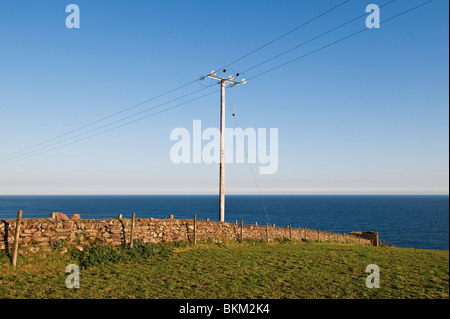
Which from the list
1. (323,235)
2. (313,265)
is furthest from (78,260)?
(323,235)

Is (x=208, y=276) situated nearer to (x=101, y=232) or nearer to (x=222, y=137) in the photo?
(x=101, y=232)

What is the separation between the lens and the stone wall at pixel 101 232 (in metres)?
15.2

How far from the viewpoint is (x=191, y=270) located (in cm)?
1408

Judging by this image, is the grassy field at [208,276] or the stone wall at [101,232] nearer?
the grassy field at [208,276]

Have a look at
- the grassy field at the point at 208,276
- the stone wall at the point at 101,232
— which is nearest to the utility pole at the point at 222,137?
the stone wall at the point at 101,232

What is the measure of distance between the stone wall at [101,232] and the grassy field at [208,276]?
899 millimetres

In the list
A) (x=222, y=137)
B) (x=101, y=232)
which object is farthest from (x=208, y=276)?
(x=222, y=137)

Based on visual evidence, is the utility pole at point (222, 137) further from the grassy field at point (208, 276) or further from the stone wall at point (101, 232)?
the grassy field at point (208, 276)

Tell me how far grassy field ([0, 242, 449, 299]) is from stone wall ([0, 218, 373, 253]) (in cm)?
90
